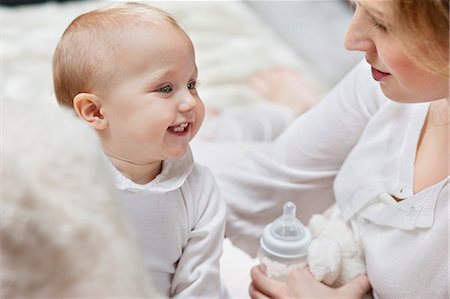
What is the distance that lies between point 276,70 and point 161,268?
50.6 inches

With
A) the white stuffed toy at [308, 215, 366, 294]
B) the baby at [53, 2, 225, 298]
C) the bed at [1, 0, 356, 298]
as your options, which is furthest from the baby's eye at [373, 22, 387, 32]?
the bed at [1, 0, 356, 298]

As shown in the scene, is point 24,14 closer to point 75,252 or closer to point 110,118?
point 110,118

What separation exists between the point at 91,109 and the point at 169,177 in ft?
0.43

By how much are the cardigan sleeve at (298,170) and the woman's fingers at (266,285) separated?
0.29ft

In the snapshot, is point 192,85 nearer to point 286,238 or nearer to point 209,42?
point 286,238

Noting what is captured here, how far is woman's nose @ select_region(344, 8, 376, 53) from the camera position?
73 cm

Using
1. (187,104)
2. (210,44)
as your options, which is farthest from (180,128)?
(210,44)

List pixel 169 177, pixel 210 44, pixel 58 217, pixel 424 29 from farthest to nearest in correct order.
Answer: pixel 210 44, pixel 169 177, pixel 424 29, pixel 58 217

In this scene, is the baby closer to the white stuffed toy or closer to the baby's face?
the baby's face

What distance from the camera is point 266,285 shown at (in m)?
0.89

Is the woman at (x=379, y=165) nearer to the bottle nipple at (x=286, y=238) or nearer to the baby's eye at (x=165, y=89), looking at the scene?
the bottle nipple at (x=286, y=238)

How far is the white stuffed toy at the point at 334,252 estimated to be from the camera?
0.86 metres

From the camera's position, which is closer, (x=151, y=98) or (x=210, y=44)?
(x=151, y=98)

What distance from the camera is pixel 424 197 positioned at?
0.84m
